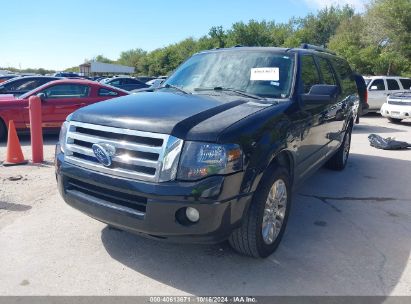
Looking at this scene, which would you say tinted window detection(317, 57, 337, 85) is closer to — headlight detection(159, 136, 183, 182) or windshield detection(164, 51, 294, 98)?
windshield detection(164, 51, 294, 98)

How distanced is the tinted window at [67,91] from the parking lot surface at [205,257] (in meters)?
4.69

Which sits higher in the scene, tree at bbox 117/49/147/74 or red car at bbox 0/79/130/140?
tree at bbox 117/49/147/74

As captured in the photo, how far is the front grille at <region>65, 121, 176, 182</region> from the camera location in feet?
9.36

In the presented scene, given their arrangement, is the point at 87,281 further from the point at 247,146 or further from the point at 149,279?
the point at 247,146

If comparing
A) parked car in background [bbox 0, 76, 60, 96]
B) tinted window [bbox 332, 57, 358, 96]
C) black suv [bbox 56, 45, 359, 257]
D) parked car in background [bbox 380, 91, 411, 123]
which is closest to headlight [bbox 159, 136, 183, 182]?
black suv [bbox 56, 45, 359, 257]

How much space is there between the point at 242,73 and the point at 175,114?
1399 mm

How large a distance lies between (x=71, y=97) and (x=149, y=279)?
23.9ft

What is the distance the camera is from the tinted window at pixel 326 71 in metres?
5.11

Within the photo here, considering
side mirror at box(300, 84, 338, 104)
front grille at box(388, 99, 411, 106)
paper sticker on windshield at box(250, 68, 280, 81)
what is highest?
paper sticker on windshield at box(250, 68, 280, 81)

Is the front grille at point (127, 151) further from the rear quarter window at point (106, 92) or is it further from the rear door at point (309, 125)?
the rear quarter window at point (106, 92)

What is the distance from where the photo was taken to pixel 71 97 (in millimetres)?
9469

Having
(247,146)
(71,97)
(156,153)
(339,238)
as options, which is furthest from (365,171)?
(71,97)

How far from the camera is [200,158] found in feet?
9.20

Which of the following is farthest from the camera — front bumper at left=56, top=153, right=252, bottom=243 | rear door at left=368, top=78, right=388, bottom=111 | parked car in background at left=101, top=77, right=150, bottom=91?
parked car in background at left=101, top=77, right=150, bottom=91
